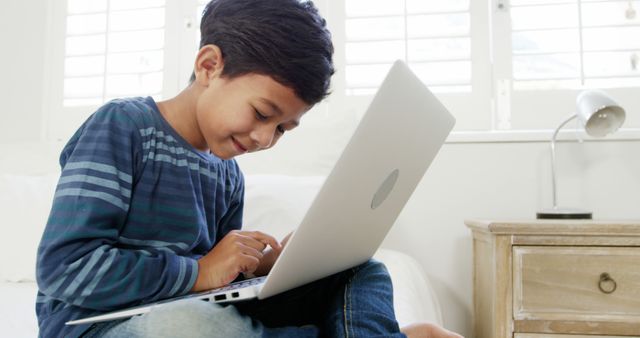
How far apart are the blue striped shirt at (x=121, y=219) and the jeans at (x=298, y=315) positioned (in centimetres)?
6

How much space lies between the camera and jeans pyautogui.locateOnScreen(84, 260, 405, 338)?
59 cm

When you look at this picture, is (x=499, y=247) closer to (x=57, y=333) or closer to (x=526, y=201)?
(x=526, y=201)

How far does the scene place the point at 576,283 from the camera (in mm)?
1139

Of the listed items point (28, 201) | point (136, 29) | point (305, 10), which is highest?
point (136, 29)

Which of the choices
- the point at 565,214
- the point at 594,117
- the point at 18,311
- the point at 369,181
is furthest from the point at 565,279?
the point at 18,311

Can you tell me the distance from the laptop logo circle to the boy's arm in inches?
10.1

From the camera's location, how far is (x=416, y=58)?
175cm

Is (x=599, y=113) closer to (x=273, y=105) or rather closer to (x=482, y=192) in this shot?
(x=482, y=192)

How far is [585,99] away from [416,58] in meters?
0.56

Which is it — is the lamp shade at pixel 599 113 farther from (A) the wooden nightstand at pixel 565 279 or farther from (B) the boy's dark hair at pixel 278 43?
(B) the boy's dark hair at pixel 278 43

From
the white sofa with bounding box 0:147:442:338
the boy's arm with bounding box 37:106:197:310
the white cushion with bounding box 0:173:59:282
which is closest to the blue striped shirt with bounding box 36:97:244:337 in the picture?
the boy's arm with bounding box 37:106:197:310

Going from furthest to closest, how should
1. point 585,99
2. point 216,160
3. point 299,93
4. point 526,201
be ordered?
point 526,201
point 585,99
point 216,160
point 299,93

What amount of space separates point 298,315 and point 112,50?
4.97ft

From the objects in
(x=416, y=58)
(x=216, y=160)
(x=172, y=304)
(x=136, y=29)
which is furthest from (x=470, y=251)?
(x=136, y=29)
